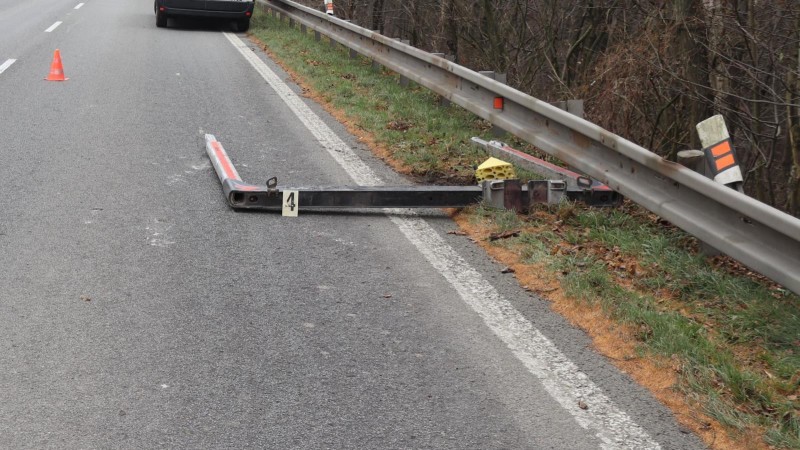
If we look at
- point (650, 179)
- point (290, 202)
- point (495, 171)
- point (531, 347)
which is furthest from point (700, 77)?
point (531, 347)

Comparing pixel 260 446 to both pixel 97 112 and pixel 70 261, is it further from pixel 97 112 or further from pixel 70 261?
pixel 97 112

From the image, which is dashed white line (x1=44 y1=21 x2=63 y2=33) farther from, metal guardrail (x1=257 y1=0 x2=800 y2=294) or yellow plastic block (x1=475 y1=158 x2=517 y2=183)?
yellow plastic block (x1=475 y1=158 x2=517 y2=183)

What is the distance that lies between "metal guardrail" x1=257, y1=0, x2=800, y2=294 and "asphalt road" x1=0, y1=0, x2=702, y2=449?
3.23 ft

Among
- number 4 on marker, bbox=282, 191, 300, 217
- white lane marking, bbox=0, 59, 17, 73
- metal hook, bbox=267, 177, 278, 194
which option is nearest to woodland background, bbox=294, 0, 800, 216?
number 4 on marker, bbox=282, 191, 300, 217

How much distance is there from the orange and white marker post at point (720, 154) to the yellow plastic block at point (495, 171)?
1842 millimetres

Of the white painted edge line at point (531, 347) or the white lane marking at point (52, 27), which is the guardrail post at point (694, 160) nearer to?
the white painted edge line at point (531, 347)

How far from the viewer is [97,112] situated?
998 centimetres

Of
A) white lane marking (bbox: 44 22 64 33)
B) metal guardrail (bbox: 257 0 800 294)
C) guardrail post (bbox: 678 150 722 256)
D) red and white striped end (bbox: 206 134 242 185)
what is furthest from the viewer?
white lane marking (bbox: 44 22 64 33)

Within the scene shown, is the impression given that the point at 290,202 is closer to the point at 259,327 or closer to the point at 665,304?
the point at 259,327

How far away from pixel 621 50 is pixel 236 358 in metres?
6.10

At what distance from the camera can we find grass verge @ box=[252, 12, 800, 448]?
156 inches

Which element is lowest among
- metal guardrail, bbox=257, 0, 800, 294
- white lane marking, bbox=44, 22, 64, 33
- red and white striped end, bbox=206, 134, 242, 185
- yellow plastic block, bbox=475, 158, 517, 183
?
red and white striped end, bbox=206, 134, 242, 185

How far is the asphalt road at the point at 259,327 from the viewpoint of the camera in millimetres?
3711

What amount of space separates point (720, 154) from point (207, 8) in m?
15.3
